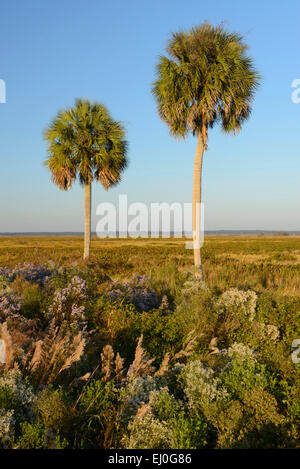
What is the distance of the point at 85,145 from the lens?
1862 centimetres

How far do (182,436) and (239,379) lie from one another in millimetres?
1425

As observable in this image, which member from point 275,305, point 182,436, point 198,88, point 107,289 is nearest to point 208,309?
point 275,305

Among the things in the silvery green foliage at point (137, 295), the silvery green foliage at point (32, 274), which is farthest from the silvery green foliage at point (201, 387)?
the silvery green foliage at point (32, 274)

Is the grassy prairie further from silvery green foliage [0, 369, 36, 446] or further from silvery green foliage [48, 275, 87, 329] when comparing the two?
silvery green foliage [0, 369, 36, 446]

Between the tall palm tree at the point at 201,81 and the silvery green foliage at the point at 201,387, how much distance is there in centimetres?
742

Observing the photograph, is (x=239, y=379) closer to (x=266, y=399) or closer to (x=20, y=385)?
(x=266, y=399)

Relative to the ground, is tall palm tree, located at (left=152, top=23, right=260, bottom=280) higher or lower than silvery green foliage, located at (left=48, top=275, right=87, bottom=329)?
higher

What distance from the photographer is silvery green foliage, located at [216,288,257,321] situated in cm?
712

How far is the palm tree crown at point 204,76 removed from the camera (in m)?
12.0

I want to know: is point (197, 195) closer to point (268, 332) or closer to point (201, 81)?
point (201, 81)

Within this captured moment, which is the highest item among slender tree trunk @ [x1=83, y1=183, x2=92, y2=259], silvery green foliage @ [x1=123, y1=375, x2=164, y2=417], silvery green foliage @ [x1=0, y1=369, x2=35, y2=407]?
slender tree trunk @ [x1=83, y1=183, x2=92, y2=259]

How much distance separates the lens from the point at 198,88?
1264 centimetres

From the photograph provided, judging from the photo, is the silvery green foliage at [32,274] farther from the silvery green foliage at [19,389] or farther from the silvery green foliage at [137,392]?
the silvery green foliage at [137,392]

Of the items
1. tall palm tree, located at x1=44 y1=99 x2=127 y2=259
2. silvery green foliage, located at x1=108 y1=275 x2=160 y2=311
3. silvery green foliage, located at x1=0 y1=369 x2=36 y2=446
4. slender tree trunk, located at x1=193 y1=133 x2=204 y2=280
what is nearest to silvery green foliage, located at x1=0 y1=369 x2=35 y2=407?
silvery green foliage, located at x1=0 y1=369 x2=36 y2=446
